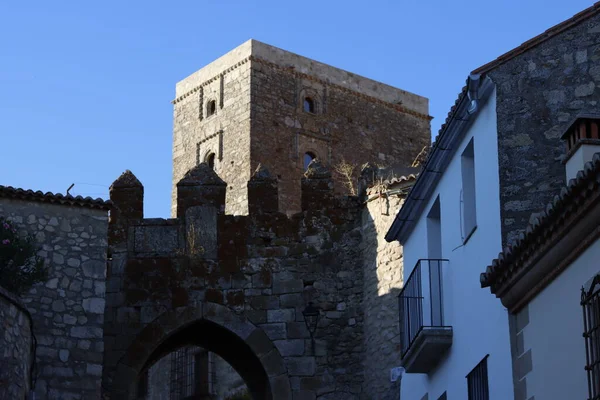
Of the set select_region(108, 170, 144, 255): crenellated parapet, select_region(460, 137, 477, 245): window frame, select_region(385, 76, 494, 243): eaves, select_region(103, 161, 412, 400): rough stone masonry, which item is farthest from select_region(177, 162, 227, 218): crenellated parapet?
select_region(460, 137, 477, 245): window frame

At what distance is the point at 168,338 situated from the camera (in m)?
21.6

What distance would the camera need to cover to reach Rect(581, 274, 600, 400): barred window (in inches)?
387

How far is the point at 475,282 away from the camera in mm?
12977

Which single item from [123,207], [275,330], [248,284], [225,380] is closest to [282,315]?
[275,330]

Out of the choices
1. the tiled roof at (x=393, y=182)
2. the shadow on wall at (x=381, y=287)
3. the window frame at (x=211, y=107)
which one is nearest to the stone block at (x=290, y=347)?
the shadow on wall at (x=381, y=287)

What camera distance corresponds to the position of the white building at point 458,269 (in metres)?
12.6

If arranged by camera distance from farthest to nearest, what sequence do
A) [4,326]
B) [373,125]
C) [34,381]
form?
[373,125]
[34,381]
[4,326]

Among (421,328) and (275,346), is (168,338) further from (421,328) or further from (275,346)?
(421,328)

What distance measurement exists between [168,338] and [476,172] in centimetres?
920

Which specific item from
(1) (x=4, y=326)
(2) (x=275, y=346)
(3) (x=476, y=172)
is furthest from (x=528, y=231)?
(2) (x=275, y=346)

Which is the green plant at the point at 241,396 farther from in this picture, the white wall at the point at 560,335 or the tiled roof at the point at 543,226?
→ the white wall at the point at 560,335

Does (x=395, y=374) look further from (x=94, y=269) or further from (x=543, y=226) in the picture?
(x=543, y=226)

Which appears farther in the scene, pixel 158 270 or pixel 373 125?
pixel 373 125

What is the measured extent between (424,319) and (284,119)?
2110 cm
